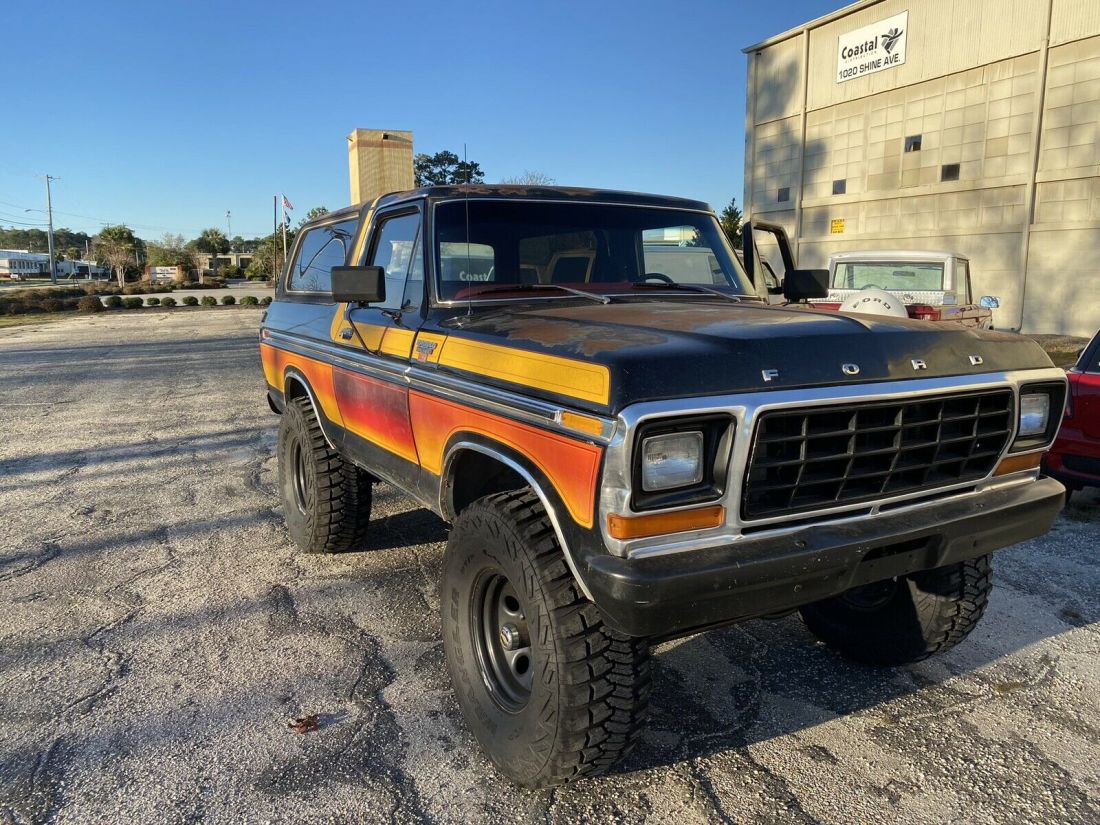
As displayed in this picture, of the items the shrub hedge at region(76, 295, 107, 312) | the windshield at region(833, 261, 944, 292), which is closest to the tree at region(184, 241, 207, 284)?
the shrub hedge at region(76, 295, 107, 312)

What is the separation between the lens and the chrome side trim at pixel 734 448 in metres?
2.04

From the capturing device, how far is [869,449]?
2.38 metres

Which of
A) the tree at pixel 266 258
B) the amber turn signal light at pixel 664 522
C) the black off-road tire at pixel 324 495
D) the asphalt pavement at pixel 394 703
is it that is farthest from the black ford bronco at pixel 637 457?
the tree at pixel 266 258

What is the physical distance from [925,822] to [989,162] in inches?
790

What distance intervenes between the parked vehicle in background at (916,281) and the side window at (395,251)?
688 cm

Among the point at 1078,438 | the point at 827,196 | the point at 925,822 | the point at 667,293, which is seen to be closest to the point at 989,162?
the point at 827,196

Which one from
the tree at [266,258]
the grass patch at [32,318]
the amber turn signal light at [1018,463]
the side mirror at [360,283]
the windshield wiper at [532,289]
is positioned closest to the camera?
the amber turn signal light at [1018,463]

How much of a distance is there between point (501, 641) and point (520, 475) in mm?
620

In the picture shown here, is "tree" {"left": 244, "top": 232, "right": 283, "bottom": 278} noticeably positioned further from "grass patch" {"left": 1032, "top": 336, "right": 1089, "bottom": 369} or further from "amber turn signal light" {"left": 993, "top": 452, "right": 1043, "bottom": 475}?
"amber turn signal light" {"left": 993, "top": 452, "right": 1043, "bottom": 475}

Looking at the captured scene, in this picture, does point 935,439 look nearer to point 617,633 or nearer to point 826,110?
point 617,633

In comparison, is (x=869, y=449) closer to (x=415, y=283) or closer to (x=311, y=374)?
(x=415, y=283)

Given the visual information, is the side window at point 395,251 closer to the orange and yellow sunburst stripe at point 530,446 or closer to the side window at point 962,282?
the orange and yellow sunburst stripe at point 530,446

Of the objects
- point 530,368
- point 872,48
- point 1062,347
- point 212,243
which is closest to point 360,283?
point 530,368

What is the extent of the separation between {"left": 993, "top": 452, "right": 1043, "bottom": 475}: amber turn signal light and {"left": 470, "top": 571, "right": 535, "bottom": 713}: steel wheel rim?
5.69ft
